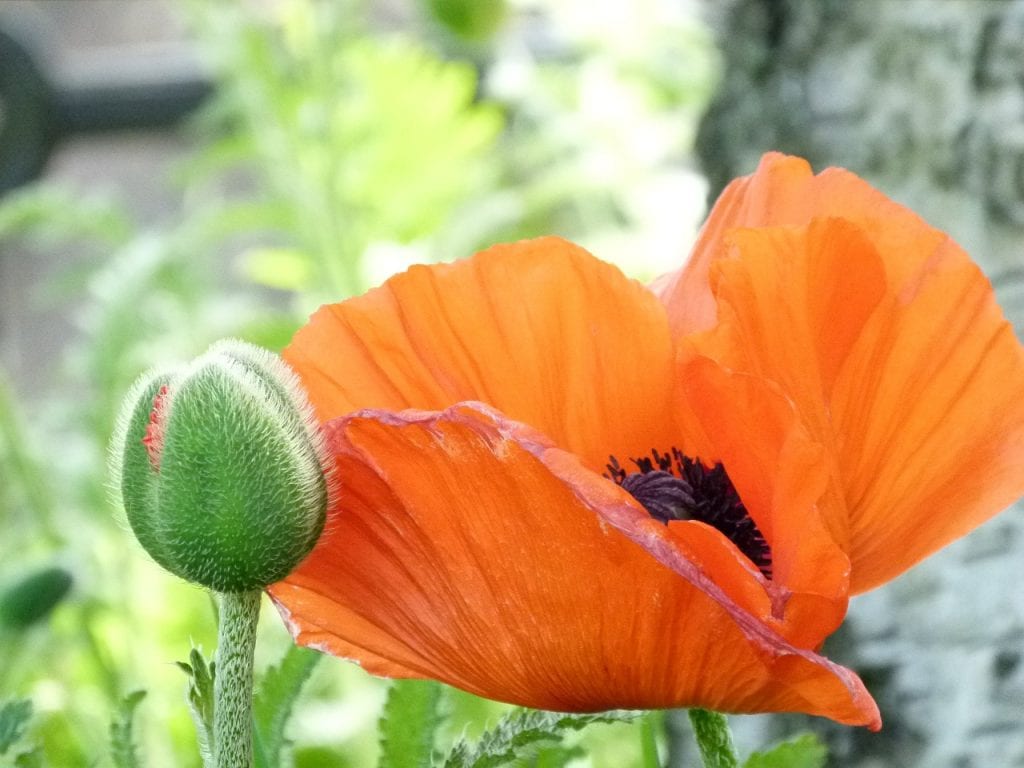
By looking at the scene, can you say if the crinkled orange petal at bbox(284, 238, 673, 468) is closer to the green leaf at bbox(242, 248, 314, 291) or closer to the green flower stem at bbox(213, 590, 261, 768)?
the green flower stem at bbox(213, 590, 261, 768)

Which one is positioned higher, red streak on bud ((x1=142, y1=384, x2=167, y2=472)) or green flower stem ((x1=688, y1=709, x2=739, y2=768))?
red streak on bud ((x1=142, y1=384, x2=167, y2=472))

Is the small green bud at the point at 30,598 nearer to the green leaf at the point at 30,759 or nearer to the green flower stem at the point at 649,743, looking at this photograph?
the green leaf at the point at 30,759

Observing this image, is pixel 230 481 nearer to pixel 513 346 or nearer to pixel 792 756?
pixel 513 346

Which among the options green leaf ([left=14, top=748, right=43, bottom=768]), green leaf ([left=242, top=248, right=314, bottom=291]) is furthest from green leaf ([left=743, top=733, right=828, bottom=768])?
green leaf ([left=242, top=248, right=314, bottom=291])

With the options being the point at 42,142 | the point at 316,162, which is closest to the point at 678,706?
the point at 316,162

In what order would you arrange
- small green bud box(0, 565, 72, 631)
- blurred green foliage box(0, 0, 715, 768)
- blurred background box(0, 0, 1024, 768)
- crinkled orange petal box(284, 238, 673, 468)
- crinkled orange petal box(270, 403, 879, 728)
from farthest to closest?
blurred green foliage box(0, 0, 715, 768) → blurred background box(0, 0, 1024, 768) → small green bud box(0, 565, 72, 631) → crinkled orange petal box(284, 238, 673, 468) → crinkled orange petal box(270, 403, 879, 728)

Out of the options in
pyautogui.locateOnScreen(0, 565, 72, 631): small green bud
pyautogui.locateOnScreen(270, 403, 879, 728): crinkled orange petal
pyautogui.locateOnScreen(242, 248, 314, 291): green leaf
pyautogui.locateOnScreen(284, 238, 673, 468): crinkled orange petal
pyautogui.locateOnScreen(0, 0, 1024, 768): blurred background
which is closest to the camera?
pyautogui.locateOnScreen(270, 403, 879, 728): crinkled orange petal

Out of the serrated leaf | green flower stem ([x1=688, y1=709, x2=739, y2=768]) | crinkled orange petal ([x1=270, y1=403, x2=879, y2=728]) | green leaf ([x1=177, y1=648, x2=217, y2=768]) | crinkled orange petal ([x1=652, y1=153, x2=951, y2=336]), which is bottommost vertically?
the serrated leaf

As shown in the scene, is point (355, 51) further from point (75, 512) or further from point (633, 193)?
point (75, 512)
